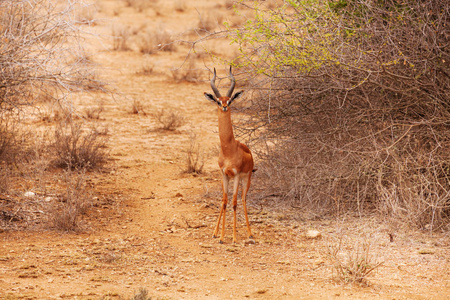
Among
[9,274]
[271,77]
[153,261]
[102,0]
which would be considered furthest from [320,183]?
[102,0]

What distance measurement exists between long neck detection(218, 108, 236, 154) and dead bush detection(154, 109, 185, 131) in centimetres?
556

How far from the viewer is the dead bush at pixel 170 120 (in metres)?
11.4

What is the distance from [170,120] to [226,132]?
19.1 feet

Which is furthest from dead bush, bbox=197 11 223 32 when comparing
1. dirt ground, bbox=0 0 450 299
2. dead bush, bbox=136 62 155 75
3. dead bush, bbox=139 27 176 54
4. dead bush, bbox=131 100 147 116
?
dirt ground, bbox=0 0 450 299

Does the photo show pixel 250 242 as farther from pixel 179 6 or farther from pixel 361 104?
pixel 179 6

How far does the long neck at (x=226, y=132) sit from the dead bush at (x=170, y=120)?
556 cm

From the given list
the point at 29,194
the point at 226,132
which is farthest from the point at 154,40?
the point at 226,132

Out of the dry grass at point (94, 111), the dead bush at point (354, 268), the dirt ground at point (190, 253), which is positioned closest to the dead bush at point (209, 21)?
the dry grass at point (94, 111)

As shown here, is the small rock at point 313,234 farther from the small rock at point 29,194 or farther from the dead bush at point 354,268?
the small rock at point 29,194

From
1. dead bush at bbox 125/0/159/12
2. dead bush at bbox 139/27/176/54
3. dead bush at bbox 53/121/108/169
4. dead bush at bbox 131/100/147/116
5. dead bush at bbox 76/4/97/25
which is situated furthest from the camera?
dead bush at bbox 125/0/159/12

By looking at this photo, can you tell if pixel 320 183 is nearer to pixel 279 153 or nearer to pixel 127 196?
pixel 279 153

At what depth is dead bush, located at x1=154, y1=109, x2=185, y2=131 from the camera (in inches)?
450

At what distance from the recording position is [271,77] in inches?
261

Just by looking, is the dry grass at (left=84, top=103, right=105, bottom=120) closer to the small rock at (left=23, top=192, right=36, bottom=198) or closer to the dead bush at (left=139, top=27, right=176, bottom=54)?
the small rock at (left=23, top=192, right=36, bottom=198)
